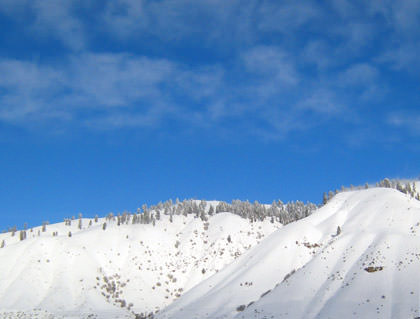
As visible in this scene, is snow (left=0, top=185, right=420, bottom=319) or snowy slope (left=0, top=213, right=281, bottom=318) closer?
snow (left=0, top=185, right=420, bottom=319)

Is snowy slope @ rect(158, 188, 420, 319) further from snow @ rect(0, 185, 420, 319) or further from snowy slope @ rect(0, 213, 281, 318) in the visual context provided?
snowy slope @ rect(0, 213, 281, 318)

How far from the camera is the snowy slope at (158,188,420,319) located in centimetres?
4419

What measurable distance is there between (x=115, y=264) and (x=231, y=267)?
29.7 metres

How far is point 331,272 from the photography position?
55.6 meters

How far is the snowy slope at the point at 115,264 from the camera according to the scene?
241 feet

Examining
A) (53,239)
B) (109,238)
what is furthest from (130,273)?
(53,239)

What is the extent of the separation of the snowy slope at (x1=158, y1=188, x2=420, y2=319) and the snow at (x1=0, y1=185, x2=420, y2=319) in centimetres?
17

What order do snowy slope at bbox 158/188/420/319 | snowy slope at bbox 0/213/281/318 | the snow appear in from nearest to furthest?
snowy slope at bbox 158/188/420/319
the snow
snowy slope at bbox 0/213/281/318

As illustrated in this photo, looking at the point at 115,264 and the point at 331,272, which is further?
the point at 115,264

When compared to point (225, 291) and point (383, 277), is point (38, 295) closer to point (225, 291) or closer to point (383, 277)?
point (225, 291)

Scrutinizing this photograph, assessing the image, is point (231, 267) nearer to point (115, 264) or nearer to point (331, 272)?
point (331, 272)

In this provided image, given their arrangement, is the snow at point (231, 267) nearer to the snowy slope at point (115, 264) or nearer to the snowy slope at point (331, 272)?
the snowy slope at point (331, 272)

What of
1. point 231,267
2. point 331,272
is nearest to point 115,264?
point 231,267

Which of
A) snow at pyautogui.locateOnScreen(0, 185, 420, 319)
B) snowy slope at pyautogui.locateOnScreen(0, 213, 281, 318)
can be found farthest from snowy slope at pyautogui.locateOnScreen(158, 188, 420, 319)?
snowy slope at pyautogui.locateOnScreen(0, 213, 281, 318)
